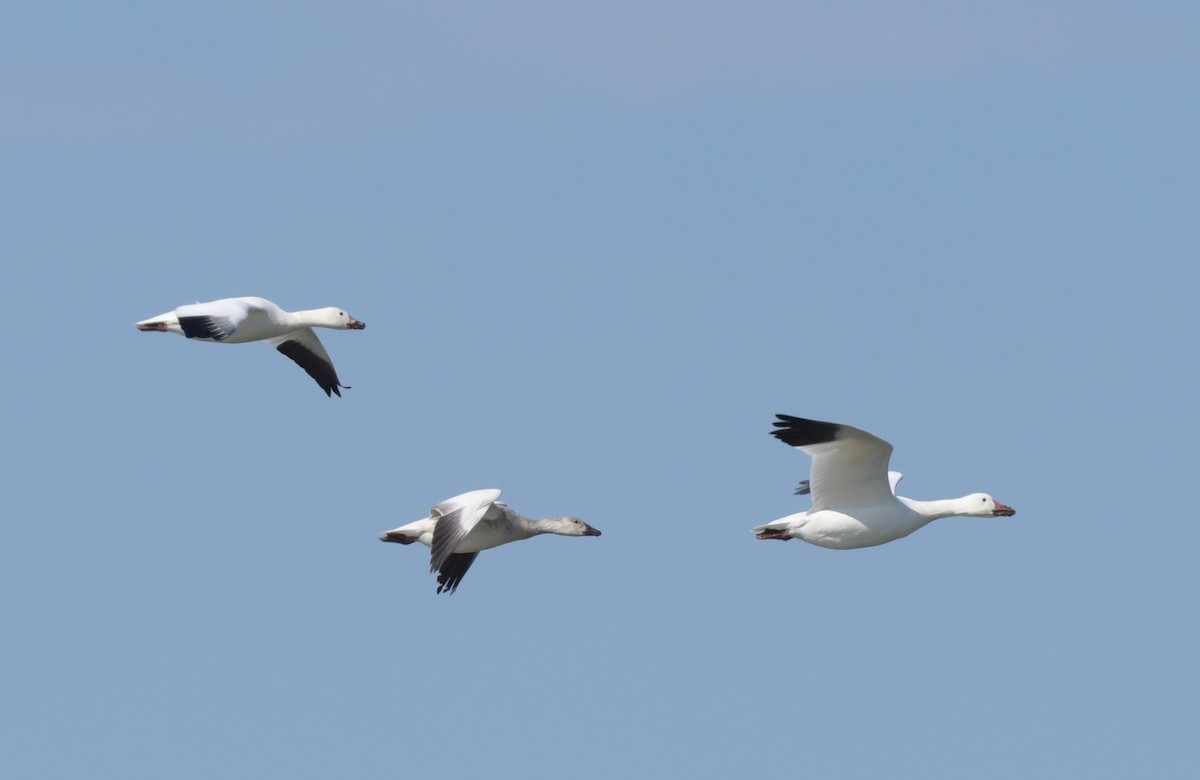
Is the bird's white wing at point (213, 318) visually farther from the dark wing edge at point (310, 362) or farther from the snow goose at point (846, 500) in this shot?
the snow goose at point (846, 500)

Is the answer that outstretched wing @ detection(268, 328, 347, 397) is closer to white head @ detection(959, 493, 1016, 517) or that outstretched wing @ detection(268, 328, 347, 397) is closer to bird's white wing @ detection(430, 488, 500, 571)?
bird's white wing @ detection(430, 488, 500, 571)

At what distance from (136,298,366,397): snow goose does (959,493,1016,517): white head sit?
7.21 metres

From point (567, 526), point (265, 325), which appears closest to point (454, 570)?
point (567, 526)

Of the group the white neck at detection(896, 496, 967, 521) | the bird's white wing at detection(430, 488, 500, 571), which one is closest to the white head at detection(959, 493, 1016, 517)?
the white neck at detection(896, 496, 967, 521)

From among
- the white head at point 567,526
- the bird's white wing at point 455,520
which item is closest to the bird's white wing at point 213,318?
the bird's white wing at point 455,520

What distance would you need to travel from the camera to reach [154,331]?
71.2 feet

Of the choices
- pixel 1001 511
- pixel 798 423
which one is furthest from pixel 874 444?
pixel 1001 511

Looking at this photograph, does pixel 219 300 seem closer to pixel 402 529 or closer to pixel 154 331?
pixel 154 331

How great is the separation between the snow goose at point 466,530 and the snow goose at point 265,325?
2.71 m

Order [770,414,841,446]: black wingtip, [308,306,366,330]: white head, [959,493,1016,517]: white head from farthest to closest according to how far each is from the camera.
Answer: [308,306,366,330]: white head
[959,493,1016,517]: white head
[770,414,841,446]: black wingtip

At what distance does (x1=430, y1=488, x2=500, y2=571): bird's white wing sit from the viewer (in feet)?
63.0

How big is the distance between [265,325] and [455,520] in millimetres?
3881

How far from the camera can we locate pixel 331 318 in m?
22.9

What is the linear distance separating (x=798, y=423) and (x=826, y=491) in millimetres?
1000
